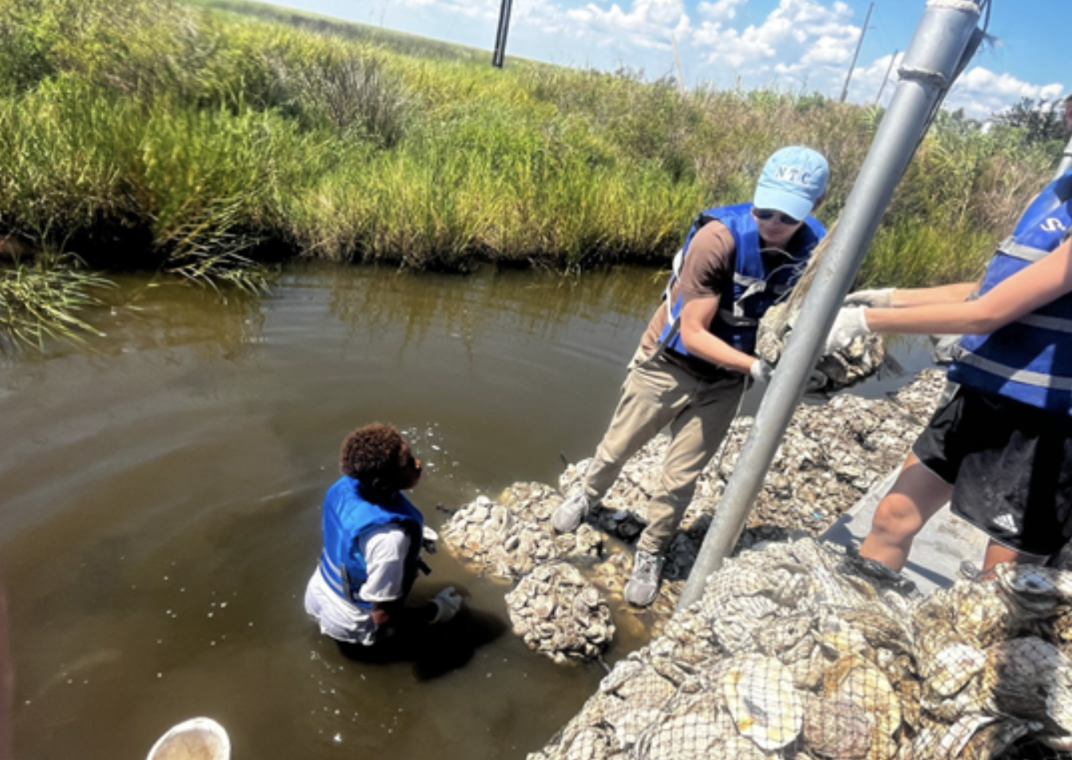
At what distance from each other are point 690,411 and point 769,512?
52.2 inches

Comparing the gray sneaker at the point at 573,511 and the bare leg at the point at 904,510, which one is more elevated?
the bare leg at the point at 904,510

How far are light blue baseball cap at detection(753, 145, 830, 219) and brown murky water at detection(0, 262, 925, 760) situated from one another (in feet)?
6.98

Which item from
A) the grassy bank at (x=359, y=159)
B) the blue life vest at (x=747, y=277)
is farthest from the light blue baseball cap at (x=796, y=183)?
the grassy bank at (x=359, y=159)

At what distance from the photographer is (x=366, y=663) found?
2725 mm

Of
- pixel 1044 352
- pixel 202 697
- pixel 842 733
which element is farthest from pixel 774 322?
pixel 202 697

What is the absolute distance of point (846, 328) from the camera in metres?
2.03

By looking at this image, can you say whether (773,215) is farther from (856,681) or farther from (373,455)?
(373,455)

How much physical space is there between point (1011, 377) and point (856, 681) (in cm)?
101

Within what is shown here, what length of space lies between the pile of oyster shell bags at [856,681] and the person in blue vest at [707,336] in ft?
2.90

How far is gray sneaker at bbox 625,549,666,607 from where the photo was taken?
3.28 m

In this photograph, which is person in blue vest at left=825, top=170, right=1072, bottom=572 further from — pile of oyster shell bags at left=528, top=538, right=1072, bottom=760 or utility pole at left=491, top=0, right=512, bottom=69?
utility pole at left=491, top=0, right=512, bottom=69

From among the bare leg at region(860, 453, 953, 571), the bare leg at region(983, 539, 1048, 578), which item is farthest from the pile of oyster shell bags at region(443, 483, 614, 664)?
the bare leg at region(983, 539, 1048, 578)

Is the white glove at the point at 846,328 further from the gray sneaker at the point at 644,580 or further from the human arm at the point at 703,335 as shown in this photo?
the gray sneaker at the point at 644,580

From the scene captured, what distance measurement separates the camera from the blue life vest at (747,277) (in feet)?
8.42
